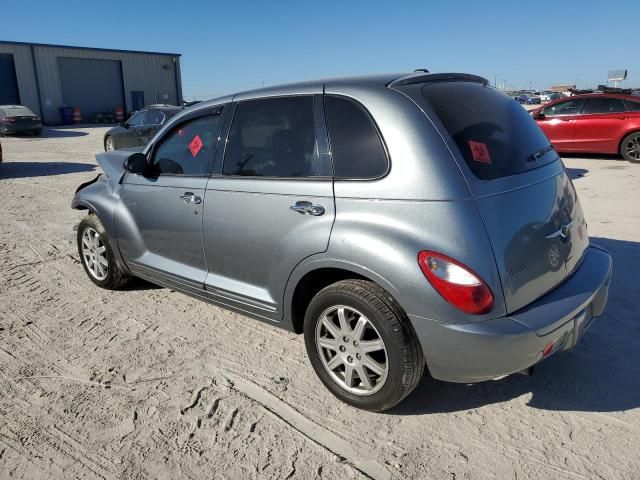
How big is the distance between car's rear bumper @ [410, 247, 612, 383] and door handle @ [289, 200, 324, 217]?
2.54 feet

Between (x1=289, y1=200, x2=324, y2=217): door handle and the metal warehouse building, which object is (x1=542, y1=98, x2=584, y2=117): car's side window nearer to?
(x1=289, y1=200, x2=324, y2=217): door handle

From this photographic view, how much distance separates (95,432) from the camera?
2678mm

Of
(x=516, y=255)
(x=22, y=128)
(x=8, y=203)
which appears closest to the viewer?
(x=516, y=255)

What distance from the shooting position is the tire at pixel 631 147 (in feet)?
37.2

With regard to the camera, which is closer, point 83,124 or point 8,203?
point 8,203

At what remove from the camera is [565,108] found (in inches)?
482

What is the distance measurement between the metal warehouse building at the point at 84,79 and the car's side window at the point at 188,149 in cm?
3448

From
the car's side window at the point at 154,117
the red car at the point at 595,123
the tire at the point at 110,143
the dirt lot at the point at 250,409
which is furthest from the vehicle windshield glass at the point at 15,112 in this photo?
the dirt lot at the point at 250,409

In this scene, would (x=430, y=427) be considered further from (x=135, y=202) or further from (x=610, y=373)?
(x=135, y=202)

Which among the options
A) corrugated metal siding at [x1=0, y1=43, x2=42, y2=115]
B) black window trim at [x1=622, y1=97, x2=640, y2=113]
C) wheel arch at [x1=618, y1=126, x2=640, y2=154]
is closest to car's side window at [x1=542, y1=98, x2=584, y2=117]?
black window trim at [x1=622, y1=97, x2=640, y2=113]

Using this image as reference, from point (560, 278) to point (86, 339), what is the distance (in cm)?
328

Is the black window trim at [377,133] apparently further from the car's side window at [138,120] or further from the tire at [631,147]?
the car's side window at [138,120]

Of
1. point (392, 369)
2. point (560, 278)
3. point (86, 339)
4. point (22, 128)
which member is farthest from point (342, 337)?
point (22, 128)

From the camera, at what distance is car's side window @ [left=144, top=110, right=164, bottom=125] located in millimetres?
13078
